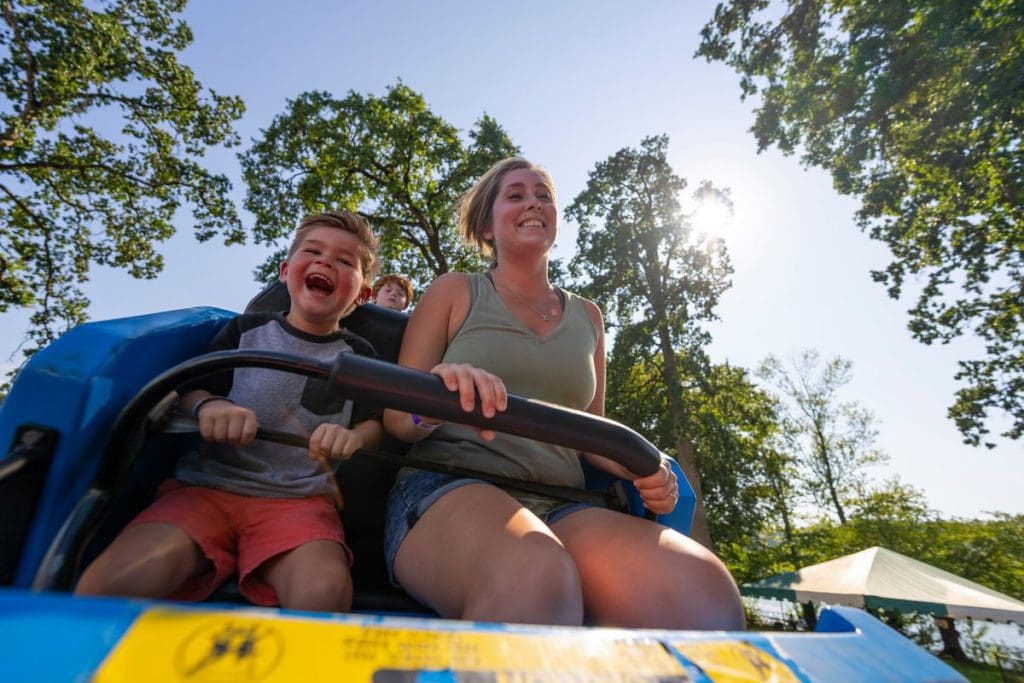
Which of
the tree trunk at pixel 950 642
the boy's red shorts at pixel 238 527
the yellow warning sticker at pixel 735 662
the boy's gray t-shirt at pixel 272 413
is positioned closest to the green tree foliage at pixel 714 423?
the tree trunk at pixel 950 642

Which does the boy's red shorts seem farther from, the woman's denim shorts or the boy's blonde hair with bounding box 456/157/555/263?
the boy's blonde hair with bounding box 456/157/555/263

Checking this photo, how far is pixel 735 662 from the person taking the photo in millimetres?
476

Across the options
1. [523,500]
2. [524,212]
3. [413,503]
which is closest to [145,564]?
[413,503]

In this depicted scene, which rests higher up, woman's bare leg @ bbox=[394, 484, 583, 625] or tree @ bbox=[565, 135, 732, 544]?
tree @ bbox=[565, 135, 732, 544]

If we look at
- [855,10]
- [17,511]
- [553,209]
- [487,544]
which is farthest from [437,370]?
[855,10]

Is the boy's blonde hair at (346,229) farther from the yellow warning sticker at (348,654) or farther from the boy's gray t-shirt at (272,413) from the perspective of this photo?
the yellow warning sticker at (348,654)

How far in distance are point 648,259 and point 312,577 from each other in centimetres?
1318

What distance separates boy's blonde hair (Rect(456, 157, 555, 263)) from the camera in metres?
1.94

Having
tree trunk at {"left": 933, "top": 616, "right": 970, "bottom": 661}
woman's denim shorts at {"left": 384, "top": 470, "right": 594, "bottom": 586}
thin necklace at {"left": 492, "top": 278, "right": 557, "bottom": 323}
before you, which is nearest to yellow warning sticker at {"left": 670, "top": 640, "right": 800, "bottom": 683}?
woman's denim shorts at {"left": 384, "top": 470, "right": 594, "bottom": 586}

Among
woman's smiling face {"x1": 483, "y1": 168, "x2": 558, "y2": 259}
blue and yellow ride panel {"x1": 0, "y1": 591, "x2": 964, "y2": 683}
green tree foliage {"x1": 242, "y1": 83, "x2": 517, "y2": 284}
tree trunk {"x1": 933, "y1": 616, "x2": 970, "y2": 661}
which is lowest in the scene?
tree trunk {"x1": 933, "y1": 616, "x2": 970, "y2": 661}

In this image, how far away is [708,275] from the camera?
13141 mm

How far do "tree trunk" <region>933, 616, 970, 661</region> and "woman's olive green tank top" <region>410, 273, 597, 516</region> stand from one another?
71.3ft

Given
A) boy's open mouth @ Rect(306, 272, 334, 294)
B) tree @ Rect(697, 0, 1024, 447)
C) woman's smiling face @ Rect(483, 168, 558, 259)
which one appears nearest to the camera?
boy's open mouth @ Rect(306, 272, 334, 294)

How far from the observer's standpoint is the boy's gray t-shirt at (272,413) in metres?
1.31
